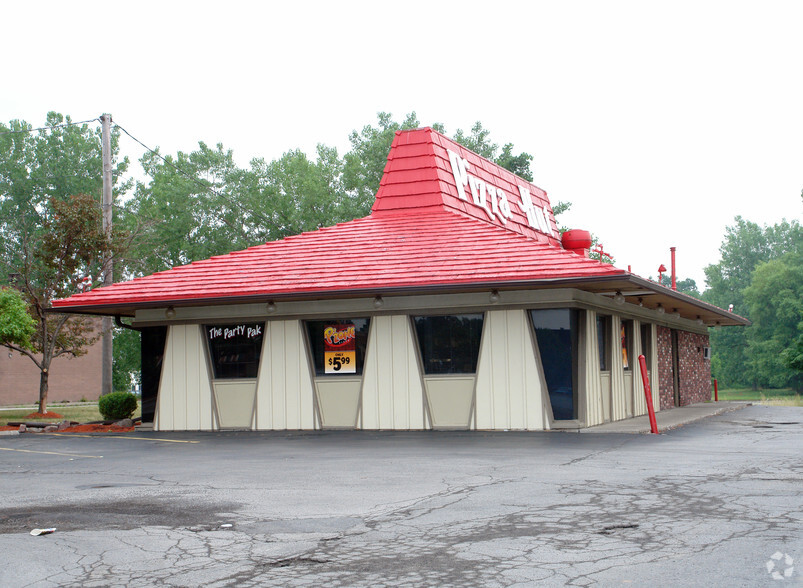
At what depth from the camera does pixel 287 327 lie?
19000 millimetres

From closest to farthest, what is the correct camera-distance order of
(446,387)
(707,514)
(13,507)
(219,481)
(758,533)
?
1. (758,533)
2. (707,514)
3. (13,507)
4. (219,481)
5. (446,387)

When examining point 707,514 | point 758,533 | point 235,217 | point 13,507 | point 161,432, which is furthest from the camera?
point 235,217

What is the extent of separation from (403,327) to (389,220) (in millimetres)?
4659

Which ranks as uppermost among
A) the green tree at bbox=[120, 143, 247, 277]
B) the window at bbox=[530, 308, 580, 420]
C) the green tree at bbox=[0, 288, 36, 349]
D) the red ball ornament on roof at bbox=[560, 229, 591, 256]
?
the green tree at bbox=[120, 143, 247, 277]

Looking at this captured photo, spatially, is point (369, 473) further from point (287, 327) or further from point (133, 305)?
point (133, 305)

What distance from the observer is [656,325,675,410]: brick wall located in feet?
83.6

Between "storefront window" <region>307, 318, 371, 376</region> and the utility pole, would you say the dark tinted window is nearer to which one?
"storefront window" <region>307, 318, 371, 376</region>

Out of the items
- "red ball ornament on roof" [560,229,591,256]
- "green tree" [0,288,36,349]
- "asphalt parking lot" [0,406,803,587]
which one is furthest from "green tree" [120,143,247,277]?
"asphalt parking lot" [0,406,803,587]

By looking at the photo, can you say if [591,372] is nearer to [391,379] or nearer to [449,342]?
[449,342]

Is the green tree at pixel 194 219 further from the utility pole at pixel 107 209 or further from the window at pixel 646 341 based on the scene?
the window at pixel 646 341

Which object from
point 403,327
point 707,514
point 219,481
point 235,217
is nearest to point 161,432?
point 403,327

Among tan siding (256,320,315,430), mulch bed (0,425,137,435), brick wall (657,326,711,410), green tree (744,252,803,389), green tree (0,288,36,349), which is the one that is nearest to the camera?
tan siding (256,320,315,430)

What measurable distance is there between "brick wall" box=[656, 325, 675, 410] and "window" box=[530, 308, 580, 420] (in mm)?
8703

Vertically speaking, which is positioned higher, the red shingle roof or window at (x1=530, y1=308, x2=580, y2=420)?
the red shingle roof
